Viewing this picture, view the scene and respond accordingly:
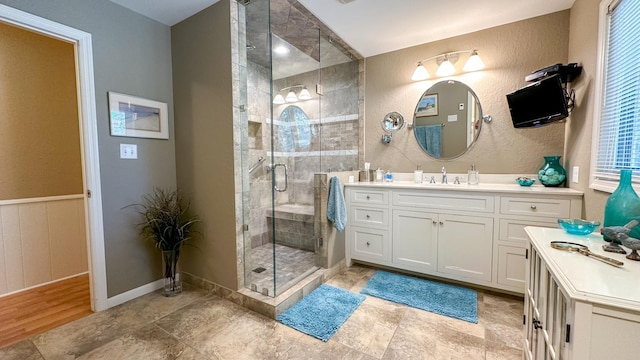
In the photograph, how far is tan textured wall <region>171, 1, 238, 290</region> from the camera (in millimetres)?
2057

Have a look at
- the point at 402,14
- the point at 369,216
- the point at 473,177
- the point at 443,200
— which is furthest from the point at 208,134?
the point at 473,177

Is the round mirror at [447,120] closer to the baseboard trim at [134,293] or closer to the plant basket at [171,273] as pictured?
the plant basket at [171,273]

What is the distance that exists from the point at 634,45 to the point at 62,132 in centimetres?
431

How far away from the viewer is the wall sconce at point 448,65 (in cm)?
255

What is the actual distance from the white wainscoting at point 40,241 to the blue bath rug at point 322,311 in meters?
2.33

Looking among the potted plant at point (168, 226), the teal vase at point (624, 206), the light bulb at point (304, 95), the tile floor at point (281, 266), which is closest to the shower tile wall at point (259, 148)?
the tile floor at point (281, 266)

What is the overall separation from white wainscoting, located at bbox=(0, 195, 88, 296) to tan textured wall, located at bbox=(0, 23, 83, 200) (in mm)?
122

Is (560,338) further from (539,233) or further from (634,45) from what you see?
(634,45)

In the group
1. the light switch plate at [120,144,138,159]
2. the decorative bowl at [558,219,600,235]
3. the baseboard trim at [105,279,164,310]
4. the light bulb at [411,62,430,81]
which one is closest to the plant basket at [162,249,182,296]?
the baseboard trim at [105,279,164,310]

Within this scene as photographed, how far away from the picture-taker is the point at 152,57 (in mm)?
2279

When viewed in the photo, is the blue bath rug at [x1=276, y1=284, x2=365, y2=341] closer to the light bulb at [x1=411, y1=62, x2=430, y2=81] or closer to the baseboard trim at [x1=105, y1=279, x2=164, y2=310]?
the baseboard trim at [x1=105, y1=279, x2=164, y2=310]

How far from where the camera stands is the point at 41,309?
1.99 m

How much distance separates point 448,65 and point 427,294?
7.58ft

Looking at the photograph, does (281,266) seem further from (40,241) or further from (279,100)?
(40,241)
